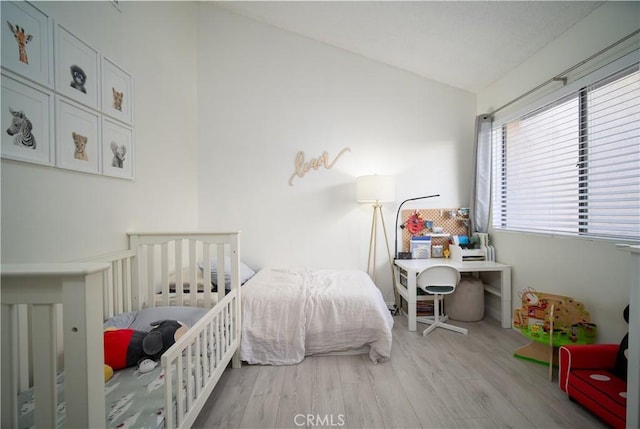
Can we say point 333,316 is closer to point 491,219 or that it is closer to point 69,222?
point 69,222

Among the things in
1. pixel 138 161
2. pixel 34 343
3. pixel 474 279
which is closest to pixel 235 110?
pixel 138 161

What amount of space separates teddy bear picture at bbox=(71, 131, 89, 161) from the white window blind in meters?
3.25

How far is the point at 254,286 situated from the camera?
210 cm

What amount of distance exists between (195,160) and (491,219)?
3344 mm

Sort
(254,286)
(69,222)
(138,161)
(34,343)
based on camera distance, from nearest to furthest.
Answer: (34,343), (69,222), (138,161), (254,286)

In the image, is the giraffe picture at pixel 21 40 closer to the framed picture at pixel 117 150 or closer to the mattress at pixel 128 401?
the framed picture at pixel 117 150

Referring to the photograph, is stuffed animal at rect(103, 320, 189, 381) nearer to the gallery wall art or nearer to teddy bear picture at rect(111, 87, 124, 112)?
the gallery wall art

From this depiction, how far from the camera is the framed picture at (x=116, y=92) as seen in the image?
1.55 metres

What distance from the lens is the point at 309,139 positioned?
110 inches

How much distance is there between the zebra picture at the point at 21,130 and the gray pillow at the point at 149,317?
98cm

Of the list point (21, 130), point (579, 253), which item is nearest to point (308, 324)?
point (21, 130)

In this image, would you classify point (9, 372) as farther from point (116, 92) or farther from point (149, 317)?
point (116, 92)

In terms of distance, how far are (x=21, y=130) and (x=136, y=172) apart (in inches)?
28.3

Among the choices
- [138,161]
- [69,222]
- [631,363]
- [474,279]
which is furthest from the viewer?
[474,279]
